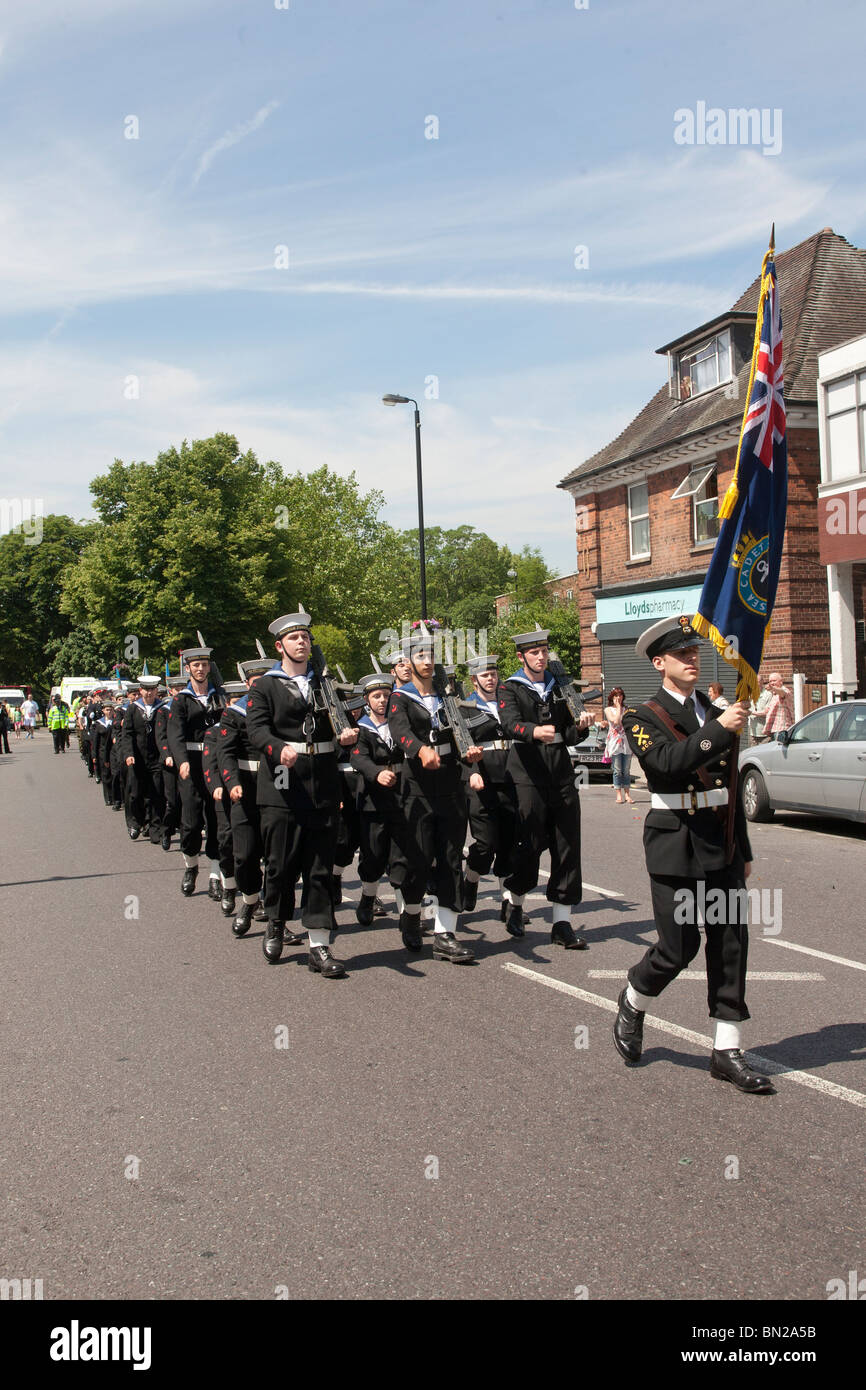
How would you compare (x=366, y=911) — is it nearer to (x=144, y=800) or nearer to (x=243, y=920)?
(x=243, y=920)

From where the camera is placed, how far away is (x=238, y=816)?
8.43 meters

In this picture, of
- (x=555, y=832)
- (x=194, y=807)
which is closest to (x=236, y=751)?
(x=194, y=807)

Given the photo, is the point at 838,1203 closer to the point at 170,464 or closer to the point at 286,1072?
the point at 286,1072

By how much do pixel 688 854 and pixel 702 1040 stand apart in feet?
3.50

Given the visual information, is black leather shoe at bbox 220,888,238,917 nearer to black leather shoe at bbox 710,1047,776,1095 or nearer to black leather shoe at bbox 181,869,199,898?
black leather shoe at bbox 181,869,199,898

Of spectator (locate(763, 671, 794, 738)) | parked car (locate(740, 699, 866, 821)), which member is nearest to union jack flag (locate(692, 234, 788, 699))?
parked car (locate(740, 699, 866, 821))

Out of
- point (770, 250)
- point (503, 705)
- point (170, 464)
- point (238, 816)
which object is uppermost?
point (170, 464)

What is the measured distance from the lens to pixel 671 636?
505 centimetres

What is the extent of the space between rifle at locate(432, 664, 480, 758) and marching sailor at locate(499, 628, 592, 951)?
0.30m

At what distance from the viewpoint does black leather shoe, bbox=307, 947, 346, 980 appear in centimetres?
696

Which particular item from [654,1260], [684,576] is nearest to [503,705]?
[654,1260]

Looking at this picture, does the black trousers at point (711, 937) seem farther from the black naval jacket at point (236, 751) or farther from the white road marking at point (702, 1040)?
the black naval jacket at point (236, 751)

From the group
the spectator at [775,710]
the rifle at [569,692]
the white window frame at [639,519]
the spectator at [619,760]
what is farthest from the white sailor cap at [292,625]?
the white window frame at [639,519]

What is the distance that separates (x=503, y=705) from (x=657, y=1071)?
3.22 metres
